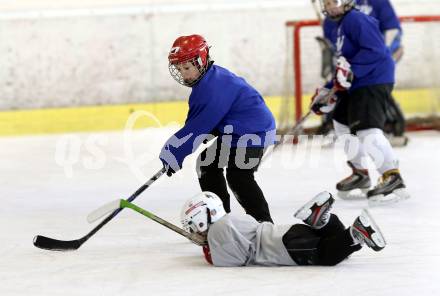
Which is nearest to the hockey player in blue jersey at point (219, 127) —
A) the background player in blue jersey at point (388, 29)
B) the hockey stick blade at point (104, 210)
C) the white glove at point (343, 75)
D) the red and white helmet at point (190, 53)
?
the red and white helmet at point (190, 53)

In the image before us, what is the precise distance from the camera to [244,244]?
121 inches

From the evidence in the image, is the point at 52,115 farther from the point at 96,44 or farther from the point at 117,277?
the point at 117,277

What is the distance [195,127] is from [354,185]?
141 centimetres

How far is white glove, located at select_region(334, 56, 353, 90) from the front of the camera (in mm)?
4414

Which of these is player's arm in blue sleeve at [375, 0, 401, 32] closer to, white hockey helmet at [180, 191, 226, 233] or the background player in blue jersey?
the background player in blue jersey

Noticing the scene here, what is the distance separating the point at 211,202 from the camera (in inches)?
122

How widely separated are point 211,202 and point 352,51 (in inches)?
65.2

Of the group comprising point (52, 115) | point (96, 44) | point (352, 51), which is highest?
point (352, 51)

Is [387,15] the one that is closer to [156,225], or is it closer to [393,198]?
[393,198]

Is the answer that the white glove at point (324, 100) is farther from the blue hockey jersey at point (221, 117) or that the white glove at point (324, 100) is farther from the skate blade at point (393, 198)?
the blue hockey jersey at point (221, 117)

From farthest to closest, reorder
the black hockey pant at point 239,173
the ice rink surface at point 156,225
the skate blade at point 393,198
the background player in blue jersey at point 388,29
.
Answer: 1. the background player in blue jersey at point 388,29
2. the skate blade at point 393,198
3. the black hockey pant at point 239,173
4. the ice rink surface at point 156,225

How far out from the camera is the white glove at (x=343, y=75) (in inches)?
174

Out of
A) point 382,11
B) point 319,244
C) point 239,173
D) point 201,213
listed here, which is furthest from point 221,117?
point 382,11

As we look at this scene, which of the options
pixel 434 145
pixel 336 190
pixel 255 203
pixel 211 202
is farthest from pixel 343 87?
pixel 434 145
